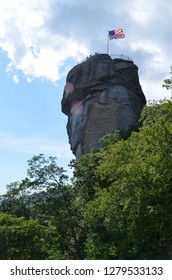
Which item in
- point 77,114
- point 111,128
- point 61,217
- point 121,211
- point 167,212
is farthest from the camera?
point 77,114

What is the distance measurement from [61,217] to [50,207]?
1240 mm

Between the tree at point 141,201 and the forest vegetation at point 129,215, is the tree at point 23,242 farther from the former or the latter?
the tree at point 141,201

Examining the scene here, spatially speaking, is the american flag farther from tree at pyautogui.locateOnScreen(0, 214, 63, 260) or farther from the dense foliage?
tree at pyautogui.locateOnScreen(0, 214, 63, 260)

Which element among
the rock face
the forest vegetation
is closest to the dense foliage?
the forest vegetation

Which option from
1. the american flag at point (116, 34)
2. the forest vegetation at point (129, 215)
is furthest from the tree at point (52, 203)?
the american flag at point (116, 34)

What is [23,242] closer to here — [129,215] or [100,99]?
[129,215]

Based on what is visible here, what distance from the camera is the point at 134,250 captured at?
21.6 meters

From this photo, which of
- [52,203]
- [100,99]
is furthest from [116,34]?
[52,203]

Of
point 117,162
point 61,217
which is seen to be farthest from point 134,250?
point 61,217

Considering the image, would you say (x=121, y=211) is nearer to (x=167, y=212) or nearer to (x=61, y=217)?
(x=167, y=212)

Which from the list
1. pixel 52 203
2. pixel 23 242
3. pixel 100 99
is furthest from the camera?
pixel 100 99

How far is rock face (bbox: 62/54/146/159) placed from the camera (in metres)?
48.4

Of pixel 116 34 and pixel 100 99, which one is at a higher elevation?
pixel 116 34

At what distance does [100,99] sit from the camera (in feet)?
164
